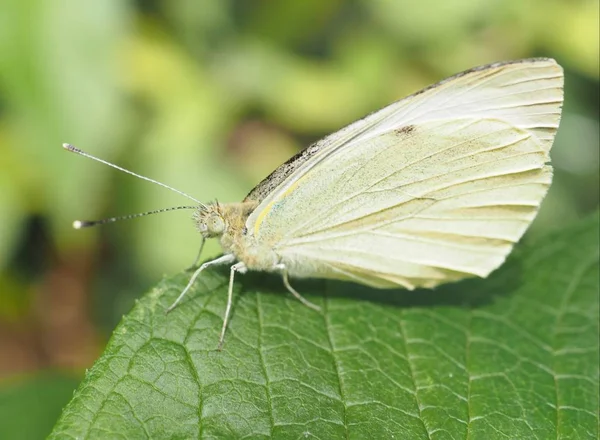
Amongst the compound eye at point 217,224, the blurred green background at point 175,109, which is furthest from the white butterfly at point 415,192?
the blurred green background at point 175,109

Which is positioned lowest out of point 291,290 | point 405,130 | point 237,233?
point 291,290

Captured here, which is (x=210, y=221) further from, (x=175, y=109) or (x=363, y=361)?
(x=175, y=109)

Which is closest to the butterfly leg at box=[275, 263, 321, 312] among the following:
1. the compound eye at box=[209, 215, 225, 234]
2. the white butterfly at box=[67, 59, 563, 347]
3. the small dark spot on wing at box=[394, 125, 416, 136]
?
the white butterfly at box=[67, 59, 563, 347]

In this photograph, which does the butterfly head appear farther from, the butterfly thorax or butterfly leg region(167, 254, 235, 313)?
butterfly leg region(167, 254, 235, 313)

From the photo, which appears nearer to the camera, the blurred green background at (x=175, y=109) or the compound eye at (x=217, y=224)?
the compound eye at (x=217, y=224)

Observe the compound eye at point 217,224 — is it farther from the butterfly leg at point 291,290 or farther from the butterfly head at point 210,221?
the butterfly leg at point 291,290

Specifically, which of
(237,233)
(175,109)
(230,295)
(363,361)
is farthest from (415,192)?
(175,109)

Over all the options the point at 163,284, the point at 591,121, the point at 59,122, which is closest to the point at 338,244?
the point at 163,284
